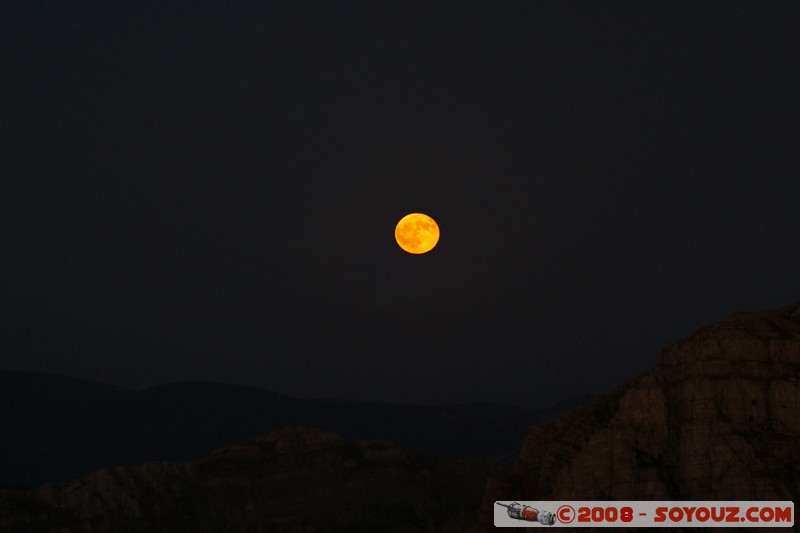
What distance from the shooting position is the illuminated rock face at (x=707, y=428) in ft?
250

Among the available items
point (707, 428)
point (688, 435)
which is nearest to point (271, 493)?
point (688, 435)

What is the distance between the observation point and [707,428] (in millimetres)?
78625

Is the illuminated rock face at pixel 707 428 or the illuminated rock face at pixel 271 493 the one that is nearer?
the illuminated rock face at pixel 707 428

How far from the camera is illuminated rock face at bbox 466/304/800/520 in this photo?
7619cm

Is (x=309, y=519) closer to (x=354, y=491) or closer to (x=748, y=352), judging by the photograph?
(x=354, y=491)

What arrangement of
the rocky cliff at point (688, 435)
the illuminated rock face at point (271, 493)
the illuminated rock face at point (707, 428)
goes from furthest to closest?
the illuminated rock face at point (271, 493)
the rocky cliff at point (688, 435)
the illuminated rock face at point (707, 428)

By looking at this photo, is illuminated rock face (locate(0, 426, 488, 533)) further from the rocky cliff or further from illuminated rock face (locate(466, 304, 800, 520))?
illuminated rock face (locate(466, 304, 800, 520))

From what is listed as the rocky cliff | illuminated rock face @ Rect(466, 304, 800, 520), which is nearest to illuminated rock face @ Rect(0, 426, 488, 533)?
the rocky cliff

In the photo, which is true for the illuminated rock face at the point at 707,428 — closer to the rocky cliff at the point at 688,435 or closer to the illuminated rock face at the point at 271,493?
the rocky cliff at the point at 688,435

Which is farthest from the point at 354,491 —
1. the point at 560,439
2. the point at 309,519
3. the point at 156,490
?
the point at 560,439

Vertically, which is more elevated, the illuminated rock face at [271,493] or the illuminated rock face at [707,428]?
the illuminated rock face at [707,428]

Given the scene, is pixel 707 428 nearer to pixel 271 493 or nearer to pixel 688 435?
pixel 688 435

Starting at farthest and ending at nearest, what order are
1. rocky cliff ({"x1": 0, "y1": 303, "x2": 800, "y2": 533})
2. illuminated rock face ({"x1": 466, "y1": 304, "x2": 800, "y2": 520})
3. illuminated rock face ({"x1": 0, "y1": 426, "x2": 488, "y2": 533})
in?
illuminated rock face ({"x1": 0, "y1": 426, "x2": 488, "y2": 533}), rocky cliff ({"x1": 0, "y1": 303, "x2": 800, "y2": 533}), illuminated rock face ({"x1": 466, "y1": 304, "x2": 800, "y2": 520})

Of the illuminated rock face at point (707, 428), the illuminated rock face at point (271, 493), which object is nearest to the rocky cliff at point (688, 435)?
the illuminated rock face at point (707, 428)
